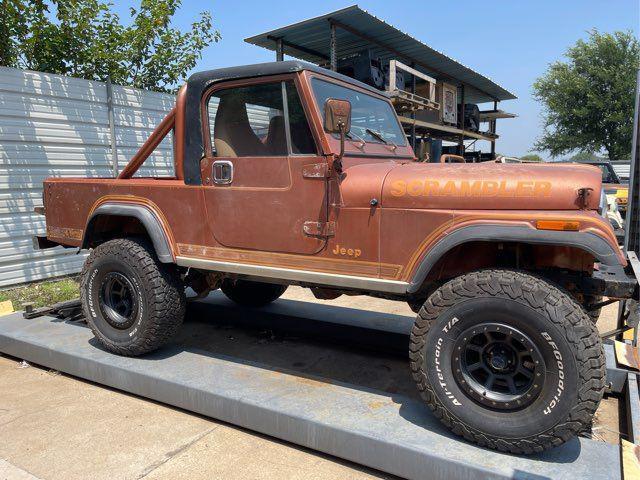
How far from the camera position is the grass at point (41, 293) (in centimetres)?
579

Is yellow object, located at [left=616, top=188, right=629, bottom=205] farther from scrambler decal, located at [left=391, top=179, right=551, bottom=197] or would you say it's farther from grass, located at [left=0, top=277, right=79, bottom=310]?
grass, located at [left=0, top=277, right=79, bottom=310]

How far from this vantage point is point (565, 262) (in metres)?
2.53

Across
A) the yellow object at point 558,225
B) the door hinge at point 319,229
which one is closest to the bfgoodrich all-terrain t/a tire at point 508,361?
the yellow object at point 558,225

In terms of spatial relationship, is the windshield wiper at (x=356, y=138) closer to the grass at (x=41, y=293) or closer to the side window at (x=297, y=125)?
the side window at (x=297, y=125)

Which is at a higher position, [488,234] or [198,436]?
[488,234]

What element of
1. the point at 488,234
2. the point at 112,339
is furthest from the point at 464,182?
the point at 112,339

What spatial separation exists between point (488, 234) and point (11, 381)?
3.59 meters

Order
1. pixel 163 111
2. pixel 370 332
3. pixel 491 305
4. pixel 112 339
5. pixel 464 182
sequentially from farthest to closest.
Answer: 1. pixel 163 111
2. pixel 370 332
3. pixel 112 339
4. pixel 464 182
5. pixel 491 305

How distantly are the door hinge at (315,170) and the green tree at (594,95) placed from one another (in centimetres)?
2448

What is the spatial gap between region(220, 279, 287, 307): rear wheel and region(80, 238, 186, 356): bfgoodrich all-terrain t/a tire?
4.16 feet

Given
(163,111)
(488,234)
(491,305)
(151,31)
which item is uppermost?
(151,31)

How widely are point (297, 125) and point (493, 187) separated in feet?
4.05

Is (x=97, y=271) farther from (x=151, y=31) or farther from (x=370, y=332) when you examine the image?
(x=151, y=31)

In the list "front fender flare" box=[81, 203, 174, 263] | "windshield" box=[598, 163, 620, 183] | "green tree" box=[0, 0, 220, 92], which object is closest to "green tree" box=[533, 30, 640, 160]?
"windshield" box=[598, 163, 620, 183]
